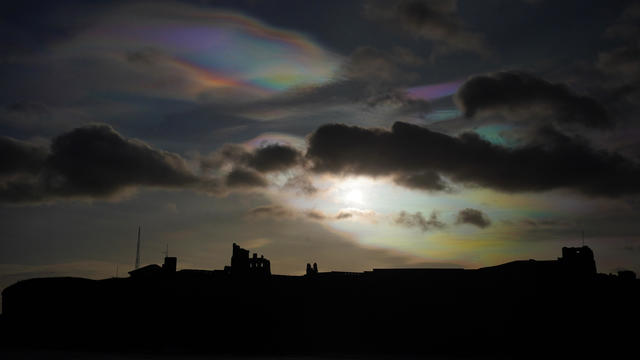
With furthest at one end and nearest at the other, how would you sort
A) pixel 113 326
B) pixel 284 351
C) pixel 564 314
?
pixel 113 326 < pixel 284 351 < pixel 564 314

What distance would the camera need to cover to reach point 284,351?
53.9 meters

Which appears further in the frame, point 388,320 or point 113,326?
point 113,326

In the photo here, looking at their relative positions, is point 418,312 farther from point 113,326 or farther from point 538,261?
point 113,326

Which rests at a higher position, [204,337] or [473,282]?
[473,282]

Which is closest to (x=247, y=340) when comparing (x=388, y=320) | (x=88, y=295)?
(x=388, y=320)

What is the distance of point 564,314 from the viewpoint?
163 ft

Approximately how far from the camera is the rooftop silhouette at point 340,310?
49.9 m

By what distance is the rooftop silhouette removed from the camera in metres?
49.9

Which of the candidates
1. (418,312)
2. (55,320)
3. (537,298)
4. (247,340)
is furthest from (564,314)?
→ (55,320)

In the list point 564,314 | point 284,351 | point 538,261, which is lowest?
point 284,351

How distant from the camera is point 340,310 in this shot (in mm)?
54156

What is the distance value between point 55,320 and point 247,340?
74.9 feet

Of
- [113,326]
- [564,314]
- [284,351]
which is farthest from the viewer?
[113,326]

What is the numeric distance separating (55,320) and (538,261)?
5124 centimetres
